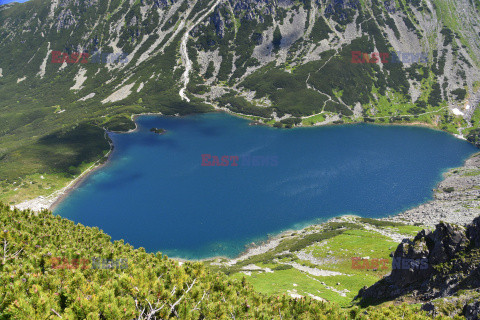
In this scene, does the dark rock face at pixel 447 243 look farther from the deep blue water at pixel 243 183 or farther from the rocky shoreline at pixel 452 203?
the deep blue water at pixel 243 183

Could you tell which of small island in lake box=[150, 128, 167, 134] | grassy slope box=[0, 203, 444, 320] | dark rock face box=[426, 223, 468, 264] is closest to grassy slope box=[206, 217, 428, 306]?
dark rock face box=[426, 223, 468, 264]

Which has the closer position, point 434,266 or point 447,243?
point 434,266

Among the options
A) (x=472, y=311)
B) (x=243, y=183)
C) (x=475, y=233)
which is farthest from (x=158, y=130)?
(x=472, y=311)

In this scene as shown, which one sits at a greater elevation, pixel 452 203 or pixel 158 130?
pixel 158 130

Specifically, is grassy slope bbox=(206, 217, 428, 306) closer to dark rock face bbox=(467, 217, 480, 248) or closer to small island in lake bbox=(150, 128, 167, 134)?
dark rock face bbox=(467, 217, 480, 248)

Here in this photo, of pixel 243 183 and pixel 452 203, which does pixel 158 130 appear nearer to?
pixel 243 183
